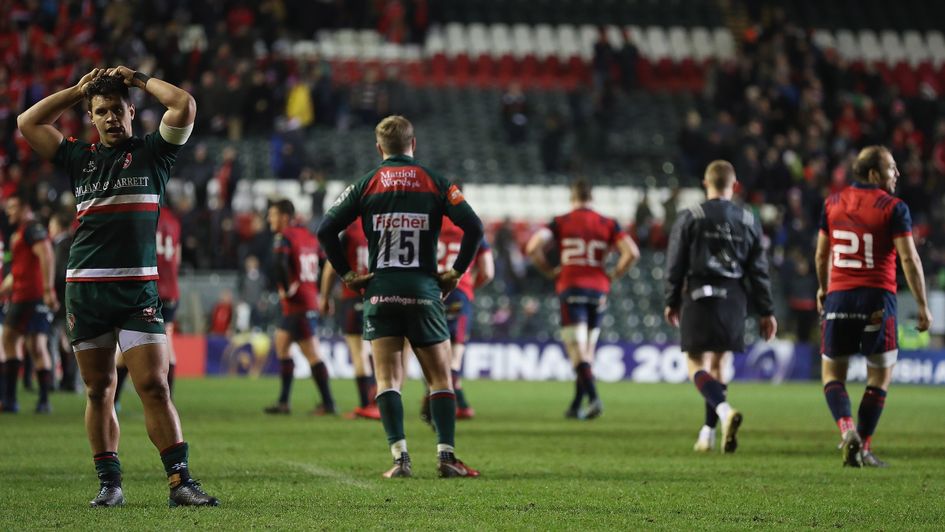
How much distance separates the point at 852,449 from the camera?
31.1 ft

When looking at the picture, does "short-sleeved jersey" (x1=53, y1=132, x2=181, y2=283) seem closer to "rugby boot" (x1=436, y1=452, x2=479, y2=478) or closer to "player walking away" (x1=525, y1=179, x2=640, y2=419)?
"rugby boot" (x1=436, y1=452, x2=479, y2=478)

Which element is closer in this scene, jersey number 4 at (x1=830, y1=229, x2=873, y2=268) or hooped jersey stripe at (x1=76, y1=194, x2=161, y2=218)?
hooped jersey stripe at (x1=76, y1=194, x2=161, y2=218)

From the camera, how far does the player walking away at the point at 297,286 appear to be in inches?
582

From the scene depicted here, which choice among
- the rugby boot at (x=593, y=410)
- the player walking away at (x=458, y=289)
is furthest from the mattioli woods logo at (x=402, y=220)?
the rugby boot at (x=593, y=410)

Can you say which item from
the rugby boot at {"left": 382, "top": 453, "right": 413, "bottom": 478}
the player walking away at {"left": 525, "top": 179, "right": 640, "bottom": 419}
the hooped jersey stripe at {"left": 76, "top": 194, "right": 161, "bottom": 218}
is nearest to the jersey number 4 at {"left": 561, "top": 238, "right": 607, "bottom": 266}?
the player walking away at {"left": 525, "top": 179, "right": 640, "bottom": 419}

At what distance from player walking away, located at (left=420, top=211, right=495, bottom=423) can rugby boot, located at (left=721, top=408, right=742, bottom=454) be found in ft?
10.6

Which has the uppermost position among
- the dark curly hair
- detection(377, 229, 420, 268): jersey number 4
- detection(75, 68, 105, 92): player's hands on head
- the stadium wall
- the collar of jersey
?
detection(75, 68, 105, 92): player's hands on head

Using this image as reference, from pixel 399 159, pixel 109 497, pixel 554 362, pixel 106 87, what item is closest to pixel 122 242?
pixel 106 87

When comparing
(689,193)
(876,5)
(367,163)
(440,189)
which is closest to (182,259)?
(367,163)

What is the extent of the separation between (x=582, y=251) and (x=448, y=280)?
20.1 feet

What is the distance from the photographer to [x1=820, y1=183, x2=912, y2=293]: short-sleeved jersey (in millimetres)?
9633

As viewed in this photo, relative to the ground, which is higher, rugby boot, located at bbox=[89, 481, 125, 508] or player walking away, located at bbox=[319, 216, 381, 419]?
player walking away, located at bbox=[319, 216, 381, 419]

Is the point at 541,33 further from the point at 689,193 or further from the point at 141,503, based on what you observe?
the point at 141,503

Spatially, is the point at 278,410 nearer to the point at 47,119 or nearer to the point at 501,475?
the point at 501,475
